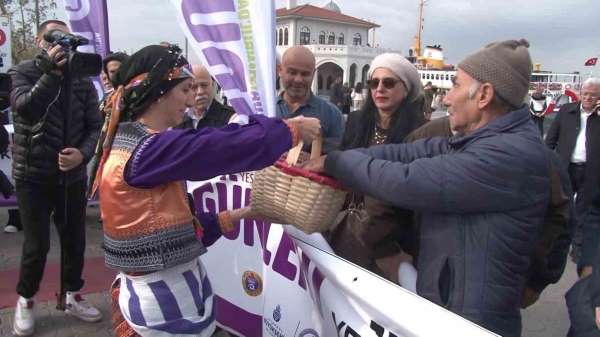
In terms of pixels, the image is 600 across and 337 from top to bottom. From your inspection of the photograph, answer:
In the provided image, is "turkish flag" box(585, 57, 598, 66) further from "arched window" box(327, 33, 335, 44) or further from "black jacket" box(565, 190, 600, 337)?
"arched window" box(327, 33, 335, 44)

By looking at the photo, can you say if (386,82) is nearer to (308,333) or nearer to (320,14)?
(308,333)

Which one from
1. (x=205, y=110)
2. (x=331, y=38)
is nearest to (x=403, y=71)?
(x=205, y=110)

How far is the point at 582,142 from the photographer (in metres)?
5.61

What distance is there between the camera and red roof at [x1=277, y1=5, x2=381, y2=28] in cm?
6688

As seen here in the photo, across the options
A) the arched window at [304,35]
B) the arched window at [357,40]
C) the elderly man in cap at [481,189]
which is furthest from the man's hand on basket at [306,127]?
the arched window at [357,40]

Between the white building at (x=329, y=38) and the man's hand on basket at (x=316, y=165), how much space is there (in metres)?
51.3

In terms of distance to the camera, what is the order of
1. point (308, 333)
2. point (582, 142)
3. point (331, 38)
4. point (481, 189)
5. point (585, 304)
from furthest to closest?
point (331, 38), point (582, 142), point (308, 333), point (585, 304), point (481, 189)

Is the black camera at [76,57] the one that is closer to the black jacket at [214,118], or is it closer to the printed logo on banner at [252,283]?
the black jacket at [214,118]

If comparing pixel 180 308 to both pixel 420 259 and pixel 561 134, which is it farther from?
pixel 561 134

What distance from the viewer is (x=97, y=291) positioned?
4.19 metres

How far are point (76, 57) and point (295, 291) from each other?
195 centimetres

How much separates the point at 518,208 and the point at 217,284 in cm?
201

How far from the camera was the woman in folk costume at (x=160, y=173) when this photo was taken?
1.59m

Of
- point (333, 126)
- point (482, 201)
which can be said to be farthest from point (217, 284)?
point (482, 201)
